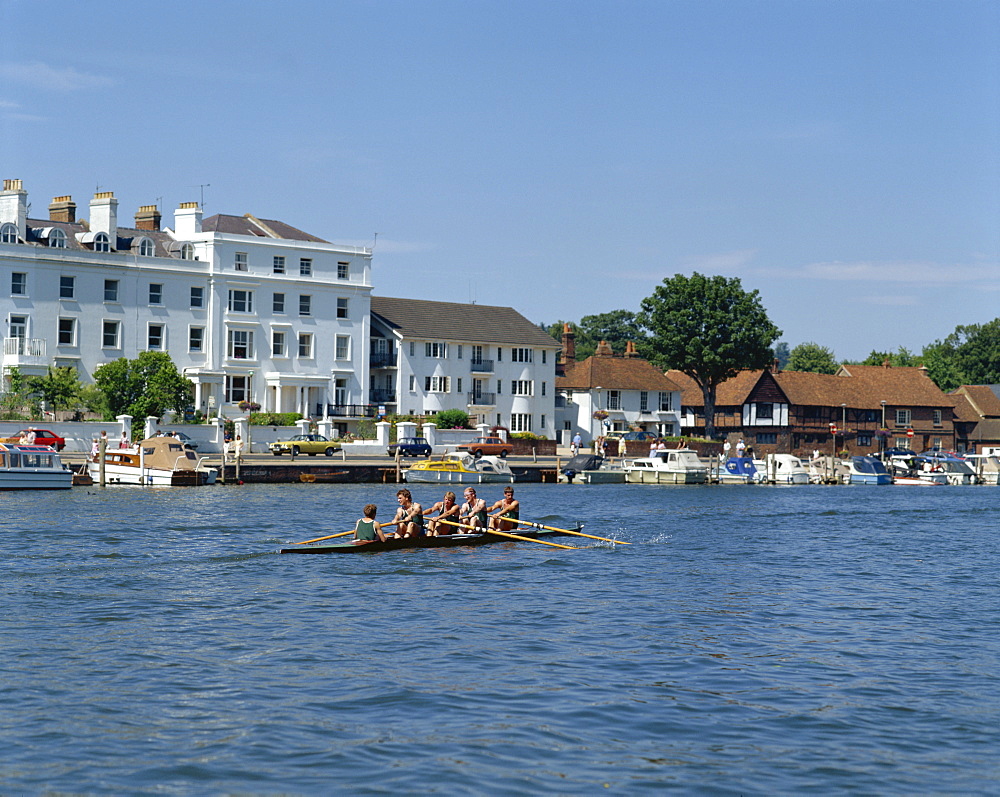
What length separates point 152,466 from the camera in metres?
57.6

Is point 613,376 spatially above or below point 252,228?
below

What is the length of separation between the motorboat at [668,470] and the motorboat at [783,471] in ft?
20.5

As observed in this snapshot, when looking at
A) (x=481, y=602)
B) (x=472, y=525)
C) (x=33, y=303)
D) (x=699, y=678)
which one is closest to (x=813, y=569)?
(x=472, y=525)

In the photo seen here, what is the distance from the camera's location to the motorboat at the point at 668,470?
238 feet

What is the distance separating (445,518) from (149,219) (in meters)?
61.7

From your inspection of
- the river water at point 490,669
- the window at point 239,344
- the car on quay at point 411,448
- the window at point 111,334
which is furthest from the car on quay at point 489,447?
the river water at point 490,669

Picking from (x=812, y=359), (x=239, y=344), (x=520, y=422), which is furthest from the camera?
(x=812, y=359)

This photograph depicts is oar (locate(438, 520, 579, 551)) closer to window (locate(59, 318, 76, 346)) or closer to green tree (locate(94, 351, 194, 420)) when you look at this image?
green tree (locate(94, 351, 194, 420))

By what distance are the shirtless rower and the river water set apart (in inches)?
24.6

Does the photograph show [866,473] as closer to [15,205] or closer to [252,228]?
[252,228]

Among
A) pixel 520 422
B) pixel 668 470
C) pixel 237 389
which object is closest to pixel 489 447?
pixel 668 470

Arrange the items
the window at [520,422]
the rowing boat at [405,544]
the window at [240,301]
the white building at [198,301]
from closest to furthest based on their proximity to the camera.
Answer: the rowing boat at [405,544]
the white building at [198,301]
the window at [240,301]
the window at [520,422]

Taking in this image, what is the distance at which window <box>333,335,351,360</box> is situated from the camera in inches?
3546

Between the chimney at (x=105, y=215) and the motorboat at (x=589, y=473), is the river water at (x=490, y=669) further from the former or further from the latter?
the chimney at (x=105, y=215)
